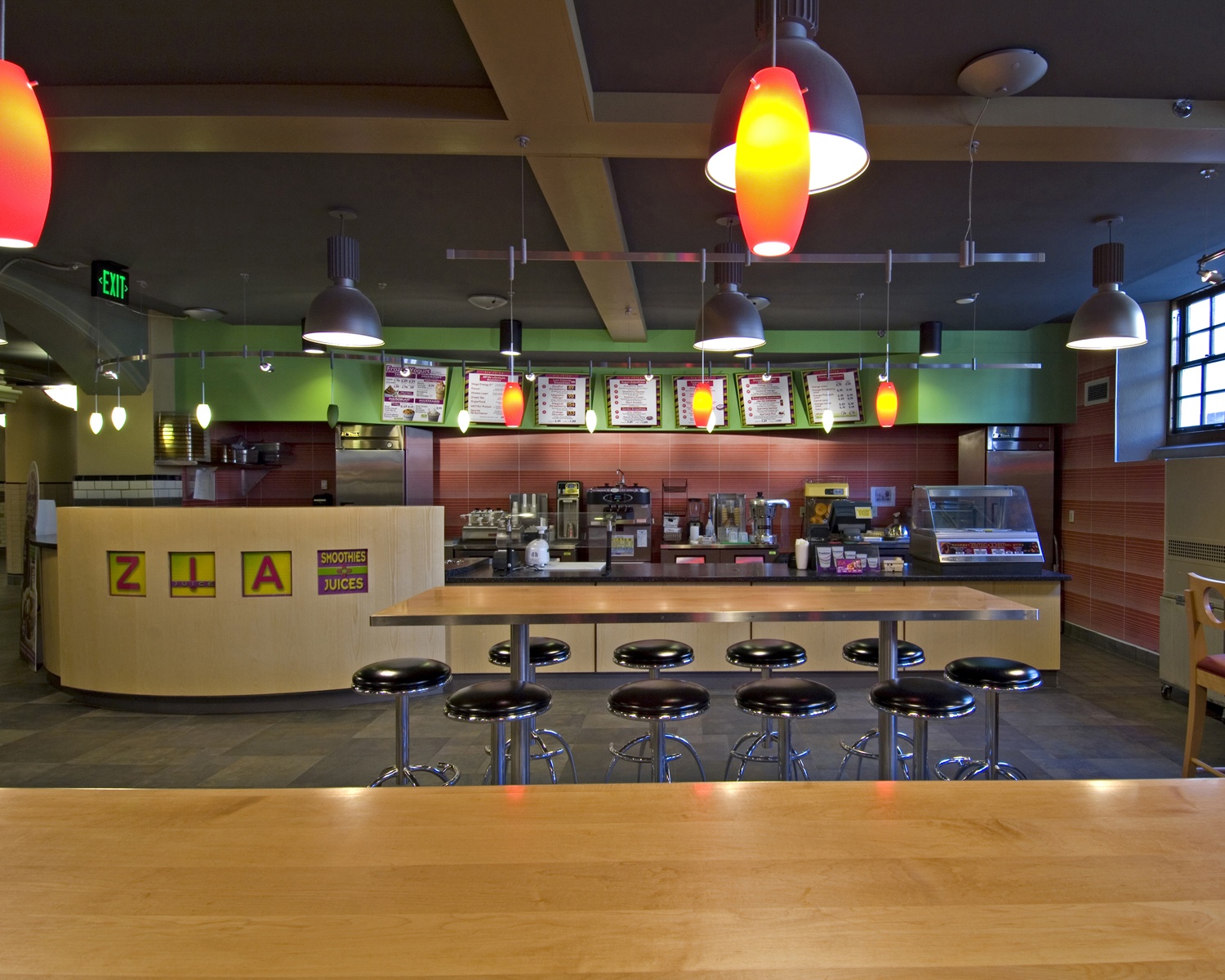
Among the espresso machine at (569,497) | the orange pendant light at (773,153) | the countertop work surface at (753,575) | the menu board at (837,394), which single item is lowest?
the countertop work surface at (753,575)

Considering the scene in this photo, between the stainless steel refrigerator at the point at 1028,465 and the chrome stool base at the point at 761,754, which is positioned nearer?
the chrome stool base at the point at 761,754

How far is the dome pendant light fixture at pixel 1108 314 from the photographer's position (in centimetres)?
333

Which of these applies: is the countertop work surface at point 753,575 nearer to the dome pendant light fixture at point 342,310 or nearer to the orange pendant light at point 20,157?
the dome pendant light fixture at point 342,310

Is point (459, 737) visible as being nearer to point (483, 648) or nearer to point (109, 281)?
point (483, 648)

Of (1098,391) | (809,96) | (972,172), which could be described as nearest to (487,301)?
(972,172)

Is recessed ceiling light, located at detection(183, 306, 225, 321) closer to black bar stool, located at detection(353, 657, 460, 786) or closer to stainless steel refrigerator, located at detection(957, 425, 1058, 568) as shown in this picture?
black bar stool, located at detection(353, 657, 460, 786)

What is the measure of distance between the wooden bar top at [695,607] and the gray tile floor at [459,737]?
98 centimetres

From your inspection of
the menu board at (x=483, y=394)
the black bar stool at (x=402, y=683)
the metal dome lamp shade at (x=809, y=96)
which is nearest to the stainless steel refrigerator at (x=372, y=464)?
the menu board at (x=483, y=394)

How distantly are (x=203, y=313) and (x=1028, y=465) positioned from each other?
332 inches

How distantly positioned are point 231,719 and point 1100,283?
228 inches

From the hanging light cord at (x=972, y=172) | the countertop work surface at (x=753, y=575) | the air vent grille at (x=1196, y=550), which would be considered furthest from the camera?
the countertop work surface at (x=753, y=575)

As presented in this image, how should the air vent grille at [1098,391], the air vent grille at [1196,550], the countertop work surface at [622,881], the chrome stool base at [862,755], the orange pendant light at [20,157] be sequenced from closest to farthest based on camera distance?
the countertop work surface at [622,881], the orange pendant light at [20,157], the chrome stool base at [862,755], the air vent grille at [1196,550], the air vent grille at [1098,391]

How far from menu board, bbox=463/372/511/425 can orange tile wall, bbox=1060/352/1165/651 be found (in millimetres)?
5990

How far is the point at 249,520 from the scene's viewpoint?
4613mm
